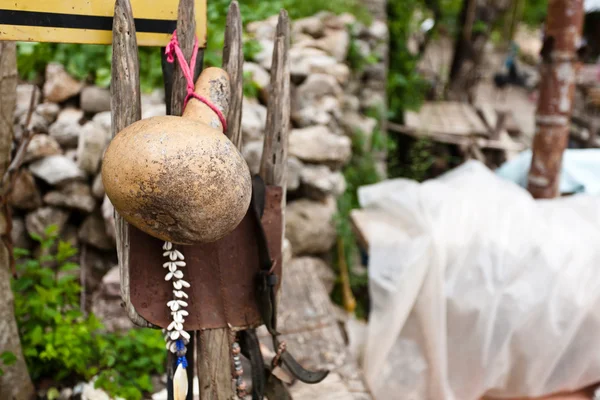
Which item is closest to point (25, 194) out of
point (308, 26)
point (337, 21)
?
point (308, 26)

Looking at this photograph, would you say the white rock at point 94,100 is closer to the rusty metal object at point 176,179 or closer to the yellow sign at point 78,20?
the yellow sign at point 78,20

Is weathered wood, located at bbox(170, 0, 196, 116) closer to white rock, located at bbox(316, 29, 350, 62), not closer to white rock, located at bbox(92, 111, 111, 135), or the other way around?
white rock, located at bbox(92, 111, 111, 135)

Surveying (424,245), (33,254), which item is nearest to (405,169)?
(424,245)

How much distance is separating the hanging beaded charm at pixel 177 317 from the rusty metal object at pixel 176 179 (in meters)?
0.17

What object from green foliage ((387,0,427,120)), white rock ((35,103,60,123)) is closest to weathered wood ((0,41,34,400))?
white rock ((35,103,60,123))

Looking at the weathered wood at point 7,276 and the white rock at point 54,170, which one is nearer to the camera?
the weathered wood at point 7,276

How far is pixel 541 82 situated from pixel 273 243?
2328mm

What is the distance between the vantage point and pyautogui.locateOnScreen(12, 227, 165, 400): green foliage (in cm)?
175

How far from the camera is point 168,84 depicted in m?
1.33

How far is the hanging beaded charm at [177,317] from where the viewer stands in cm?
120

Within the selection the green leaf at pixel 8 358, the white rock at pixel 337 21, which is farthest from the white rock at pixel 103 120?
the white rock at pixel 337 21

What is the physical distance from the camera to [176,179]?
0.94m

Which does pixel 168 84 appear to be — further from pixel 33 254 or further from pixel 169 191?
pixel 33 254

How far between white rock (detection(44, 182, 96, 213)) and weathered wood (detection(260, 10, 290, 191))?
5.29 ft
